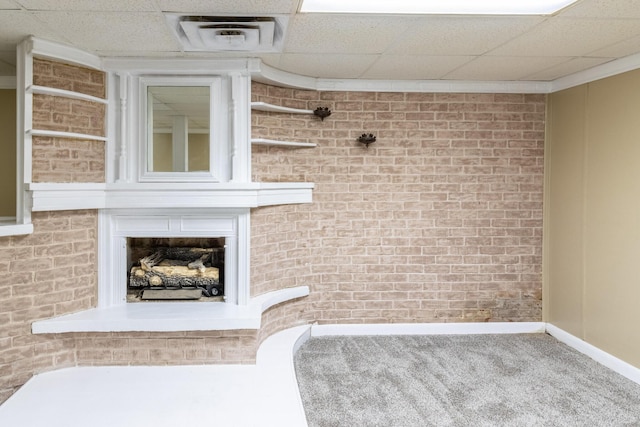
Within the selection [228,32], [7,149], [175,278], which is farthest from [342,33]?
[7,149]

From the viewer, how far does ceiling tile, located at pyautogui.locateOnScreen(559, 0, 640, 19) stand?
7.37 feet

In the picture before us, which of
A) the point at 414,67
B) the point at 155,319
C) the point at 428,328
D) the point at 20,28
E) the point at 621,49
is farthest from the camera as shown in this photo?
the point at 428,328

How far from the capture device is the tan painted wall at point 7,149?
3936 mm

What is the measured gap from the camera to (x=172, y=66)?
334 centimetres

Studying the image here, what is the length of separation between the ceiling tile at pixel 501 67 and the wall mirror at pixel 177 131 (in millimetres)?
2059

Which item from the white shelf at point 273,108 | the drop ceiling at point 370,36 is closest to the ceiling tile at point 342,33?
the drop ceiling at point 370,36

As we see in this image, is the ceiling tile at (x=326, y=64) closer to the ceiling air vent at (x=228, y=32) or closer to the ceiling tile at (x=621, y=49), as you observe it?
the ceiling air vent at (x=228, y=32)

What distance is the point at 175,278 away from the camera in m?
3.60

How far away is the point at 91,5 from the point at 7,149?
2.36 meters

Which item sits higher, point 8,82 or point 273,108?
point 8,82

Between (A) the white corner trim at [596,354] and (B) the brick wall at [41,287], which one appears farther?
(A) the white corner trim at [596,354]

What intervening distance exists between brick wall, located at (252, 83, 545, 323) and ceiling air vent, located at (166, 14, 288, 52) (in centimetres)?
112

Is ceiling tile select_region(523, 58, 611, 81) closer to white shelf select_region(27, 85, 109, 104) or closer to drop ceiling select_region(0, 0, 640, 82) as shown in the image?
drop ceiling select_region(0, 0, 640, 82)

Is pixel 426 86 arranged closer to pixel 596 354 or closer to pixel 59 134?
pixel 596 354
